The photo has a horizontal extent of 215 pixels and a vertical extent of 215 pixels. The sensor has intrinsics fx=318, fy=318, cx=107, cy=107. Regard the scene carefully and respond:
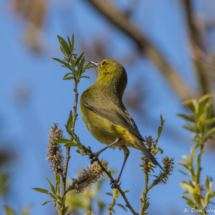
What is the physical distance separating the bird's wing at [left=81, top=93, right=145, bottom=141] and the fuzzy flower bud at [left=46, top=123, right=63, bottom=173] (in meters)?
1.65

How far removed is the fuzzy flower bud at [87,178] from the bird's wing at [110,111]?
1396 millimetres

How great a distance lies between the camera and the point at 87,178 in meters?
1.69

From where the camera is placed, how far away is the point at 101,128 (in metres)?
3.47

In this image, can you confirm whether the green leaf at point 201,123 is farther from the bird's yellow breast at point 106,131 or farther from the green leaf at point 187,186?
the bird's yellow breast at point 106,131

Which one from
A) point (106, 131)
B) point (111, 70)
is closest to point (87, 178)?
point (106, 131)

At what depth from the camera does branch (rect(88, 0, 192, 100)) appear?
25.1ft

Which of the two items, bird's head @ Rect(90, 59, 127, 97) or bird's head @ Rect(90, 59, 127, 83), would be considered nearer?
bird's head @ Rect(90, 59, 127, 97)

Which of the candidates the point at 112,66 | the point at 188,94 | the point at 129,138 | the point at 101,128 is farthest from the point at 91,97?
the point at 188,94

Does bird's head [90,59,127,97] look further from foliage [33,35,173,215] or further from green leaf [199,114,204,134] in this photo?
green leaf [199,114,204,134]

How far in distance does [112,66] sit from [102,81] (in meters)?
0.42

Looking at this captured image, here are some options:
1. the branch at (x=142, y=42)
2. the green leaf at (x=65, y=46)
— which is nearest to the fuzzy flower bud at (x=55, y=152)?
the green leaf at (x=65, y=46)

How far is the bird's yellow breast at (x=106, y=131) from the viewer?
3.33 metres

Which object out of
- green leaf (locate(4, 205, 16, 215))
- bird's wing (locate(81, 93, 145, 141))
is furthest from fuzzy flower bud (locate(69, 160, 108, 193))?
bird's wing (locate(81, 93, 145, 141))

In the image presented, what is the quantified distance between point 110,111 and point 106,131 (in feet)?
1.07
